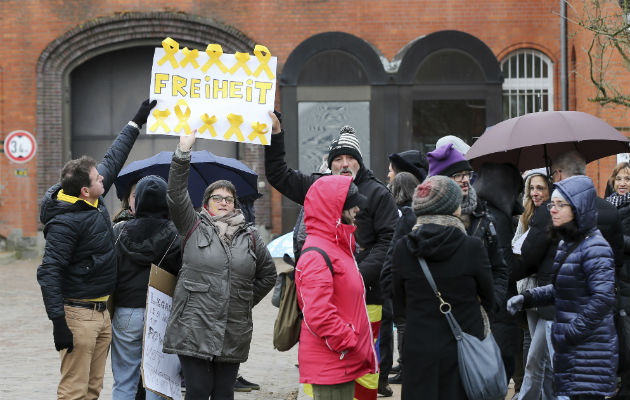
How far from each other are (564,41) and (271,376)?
15004 mm

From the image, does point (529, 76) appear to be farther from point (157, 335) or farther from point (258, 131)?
point (157, 335)

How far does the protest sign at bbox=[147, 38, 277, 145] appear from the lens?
6.75 meters

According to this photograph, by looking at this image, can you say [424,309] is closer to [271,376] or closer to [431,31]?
[271,376]

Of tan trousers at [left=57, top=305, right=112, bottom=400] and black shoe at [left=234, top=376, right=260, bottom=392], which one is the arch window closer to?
black shoe at [left=234, top=376, right=260, bottom=392]

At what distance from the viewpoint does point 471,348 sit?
5410 mm

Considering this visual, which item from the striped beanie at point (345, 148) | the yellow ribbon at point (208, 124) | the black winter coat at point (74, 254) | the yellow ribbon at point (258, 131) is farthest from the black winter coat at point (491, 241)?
the black winter coat at point (74, 254)

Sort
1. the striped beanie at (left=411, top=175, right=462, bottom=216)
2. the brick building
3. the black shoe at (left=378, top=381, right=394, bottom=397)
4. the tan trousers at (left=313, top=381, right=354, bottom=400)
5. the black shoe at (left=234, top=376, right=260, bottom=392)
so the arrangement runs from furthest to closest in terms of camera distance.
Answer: the brick building
the black shoe at (left=234, top=376, right=260, bottom=392)
the black shoe at (left=378, top=381, right=394, bottom=397)
the tan trousers at (left=313, top=381, right=354, bottom=400)
the striped beanie at (left=411, top=175, right=462, bottom=216)

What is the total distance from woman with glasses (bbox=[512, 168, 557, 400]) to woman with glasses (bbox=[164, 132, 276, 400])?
6.57 ft

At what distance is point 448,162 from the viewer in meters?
6.44

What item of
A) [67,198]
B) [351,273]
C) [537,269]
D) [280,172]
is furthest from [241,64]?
[537,269]

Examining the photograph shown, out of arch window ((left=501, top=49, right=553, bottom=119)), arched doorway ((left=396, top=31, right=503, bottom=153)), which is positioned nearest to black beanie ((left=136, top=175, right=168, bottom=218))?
arched doorway ((left=396, top=31, right=503, bottom=153))

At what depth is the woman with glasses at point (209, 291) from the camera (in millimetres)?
6520

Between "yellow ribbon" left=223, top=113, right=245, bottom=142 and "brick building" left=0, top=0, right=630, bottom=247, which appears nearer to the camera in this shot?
"yellow ribbon" left=223, top=113, right=245, bottom=142

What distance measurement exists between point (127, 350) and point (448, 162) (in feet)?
8.86
